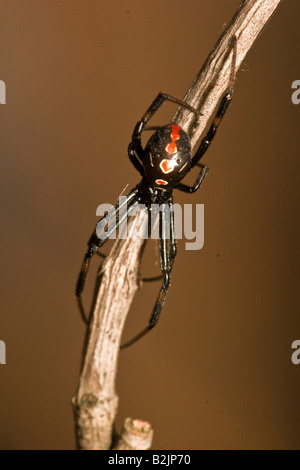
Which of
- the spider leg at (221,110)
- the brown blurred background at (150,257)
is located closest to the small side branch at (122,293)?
the spider leg at (221,110)

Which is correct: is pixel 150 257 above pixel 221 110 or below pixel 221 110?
below

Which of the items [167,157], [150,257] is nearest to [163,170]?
[167,157]

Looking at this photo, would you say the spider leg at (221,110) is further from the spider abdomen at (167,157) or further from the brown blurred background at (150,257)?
the brown blurred background at (150,257)

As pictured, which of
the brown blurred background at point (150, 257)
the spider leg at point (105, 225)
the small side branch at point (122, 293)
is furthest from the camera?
the brown blurred background at point (150, 257)

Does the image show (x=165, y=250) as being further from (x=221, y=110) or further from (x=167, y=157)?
(x=221, y=110)

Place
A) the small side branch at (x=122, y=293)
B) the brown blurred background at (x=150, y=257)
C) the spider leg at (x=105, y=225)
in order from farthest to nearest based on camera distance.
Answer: the brown blurred background at (x=150, y=257) < the spider leg at (x=105, y=225) < the small side branch at (x=122, y=293)

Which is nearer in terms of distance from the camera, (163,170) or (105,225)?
(163,170)

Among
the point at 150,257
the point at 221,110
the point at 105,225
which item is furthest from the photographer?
the point at 150,257

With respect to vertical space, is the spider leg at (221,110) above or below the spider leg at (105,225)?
above

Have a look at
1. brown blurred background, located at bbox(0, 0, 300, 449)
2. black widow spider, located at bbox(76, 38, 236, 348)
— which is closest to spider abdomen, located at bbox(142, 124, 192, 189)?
black widow spider, located at bbox(76, 38, 236, 348)
